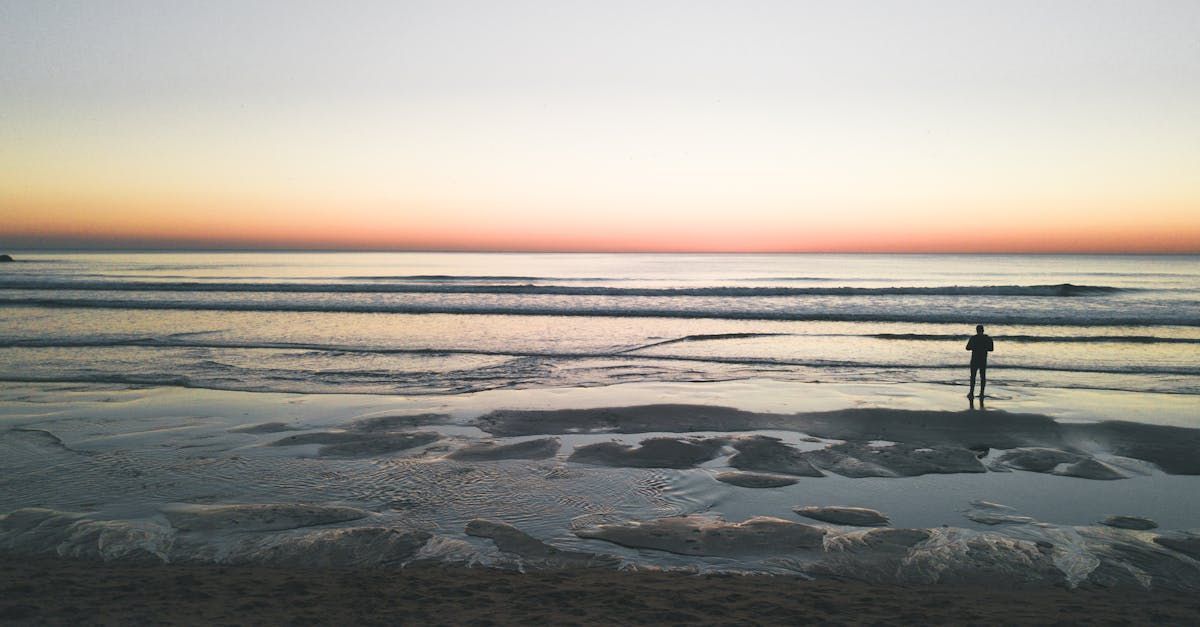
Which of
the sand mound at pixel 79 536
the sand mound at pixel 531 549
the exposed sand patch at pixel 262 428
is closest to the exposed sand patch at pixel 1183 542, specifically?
the sand mound at pixel 531 549

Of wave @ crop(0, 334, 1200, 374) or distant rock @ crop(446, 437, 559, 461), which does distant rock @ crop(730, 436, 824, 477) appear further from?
wave @ crop(0, 334, 1200, 374)

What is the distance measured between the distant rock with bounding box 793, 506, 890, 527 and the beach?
0.04 metres

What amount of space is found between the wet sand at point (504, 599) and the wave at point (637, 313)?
2630cm

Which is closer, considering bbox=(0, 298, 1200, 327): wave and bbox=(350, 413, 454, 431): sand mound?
bbox=(350, 413, 454, 431): sand mound

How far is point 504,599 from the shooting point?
5.11 m

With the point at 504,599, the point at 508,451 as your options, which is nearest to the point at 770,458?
the point at 508,451

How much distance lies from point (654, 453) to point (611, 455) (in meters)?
0.62

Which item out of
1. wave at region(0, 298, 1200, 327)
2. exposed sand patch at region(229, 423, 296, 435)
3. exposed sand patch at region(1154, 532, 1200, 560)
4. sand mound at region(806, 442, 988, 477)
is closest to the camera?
exposed sand patch at region(1154, 532, 1200, 560)

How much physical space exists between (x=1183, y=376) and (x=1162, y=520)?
12.5m

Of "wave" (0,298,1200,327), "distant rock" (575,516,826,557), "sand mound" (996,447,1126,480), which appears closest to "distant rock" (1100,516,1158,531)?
"sand mound" (996,447,1126,480)

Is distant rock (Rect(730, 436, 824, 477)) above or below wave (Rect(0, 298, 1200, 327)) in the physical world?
below

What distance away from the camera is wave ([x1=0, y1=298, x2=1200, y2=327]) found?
Answer: 29.3 m

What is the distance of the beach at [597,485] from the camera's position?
5.26 metres

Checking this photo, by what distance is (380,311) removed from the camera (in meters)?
33.6
